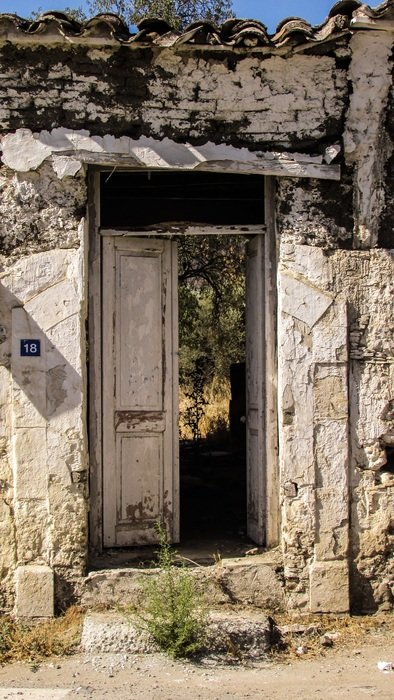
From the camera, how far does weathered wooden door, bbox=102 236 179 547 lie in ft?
19.7

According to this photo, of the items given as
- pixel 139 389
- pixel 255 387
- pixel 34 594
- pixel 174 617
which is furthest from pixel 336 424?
pixel 34 594

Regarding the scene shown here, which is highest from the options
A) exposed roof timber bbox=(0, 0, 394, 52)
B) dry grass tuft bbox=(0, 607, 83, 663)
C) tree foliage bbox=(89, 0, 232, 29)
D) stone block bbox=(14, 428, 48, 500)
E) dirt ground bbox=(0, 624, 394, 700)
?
tree foliage bbox=(89, 0, 232, 29)

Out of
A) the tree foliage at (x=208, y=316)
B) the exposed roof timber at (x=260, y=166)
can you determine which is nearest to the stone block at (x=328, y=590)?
the exposed roof timber at (x=260, y=166)

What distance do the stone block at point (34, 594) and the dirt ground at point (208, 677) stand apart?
1.51 feet

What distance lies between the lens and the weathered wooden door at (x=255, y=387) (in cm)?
607

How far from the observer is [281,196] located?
5.76m

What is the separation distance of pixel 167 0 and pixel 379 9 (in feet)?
25.0

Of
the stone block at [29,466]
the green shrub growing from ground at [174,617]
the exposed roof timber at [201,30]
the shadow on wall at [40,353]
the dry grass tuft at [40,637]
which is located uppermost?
the exposed roof timber at [201,30]

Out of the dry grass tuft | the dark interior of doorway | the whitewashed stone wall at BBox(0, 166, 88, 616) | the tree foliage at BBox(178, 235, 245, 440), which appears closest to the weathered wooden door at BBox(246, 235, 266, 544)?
the dark interior of doorway

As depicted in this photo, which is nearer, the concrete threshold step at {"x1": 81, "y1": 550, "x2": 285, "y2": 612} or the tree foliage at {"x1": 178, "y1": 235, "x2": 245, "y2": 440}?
the concrete threshold step at {"x1": 81, "y1": 550, "x2": 285, "y2": 612}

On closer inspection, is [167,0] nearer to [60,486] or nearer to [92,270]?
[92,270]

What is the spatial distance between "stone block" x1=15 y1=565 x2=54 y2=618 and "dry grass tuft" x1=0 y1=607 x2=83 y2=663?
8 cm

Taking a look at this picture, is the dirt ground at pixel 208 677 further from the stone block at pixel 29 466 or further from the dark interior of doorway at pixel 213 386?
the dark interior of doorway at pixel 213 386

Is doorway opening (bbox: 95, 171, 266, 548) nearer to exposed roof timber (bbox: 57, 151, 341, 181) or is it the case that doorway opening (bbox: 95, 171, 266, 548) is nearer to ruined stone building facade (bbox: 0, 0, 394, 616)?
ruined stone building facade (bbox: 0, 0, 394, 616)
